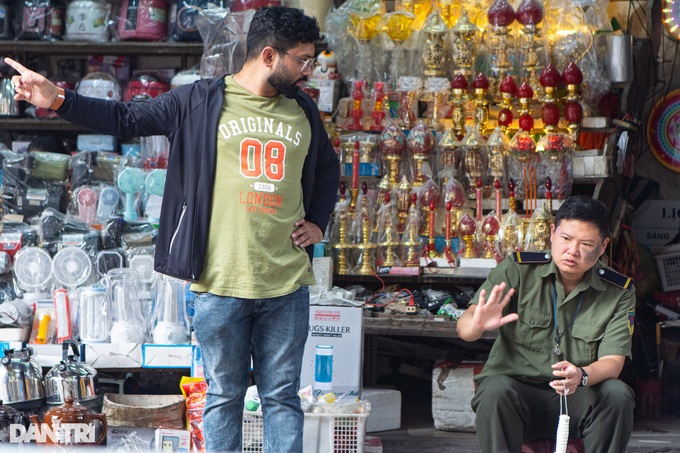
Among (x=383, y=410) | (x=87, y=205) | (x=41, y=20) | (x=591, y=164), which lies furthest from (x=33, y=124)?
(x=591, y=164)

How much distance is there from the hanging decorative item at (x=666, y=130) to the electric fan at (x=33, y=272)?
12.2 feet

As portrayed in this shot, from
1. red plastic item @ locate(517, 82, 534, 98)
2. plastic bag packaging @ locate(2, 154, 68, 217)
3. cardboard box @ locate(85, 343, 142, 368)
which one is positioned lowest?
cardboard box @ locate(85, 343, 142, 368)

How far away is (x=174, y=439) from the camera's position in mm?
4180

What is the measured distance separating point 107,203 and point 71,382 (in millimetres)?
1310

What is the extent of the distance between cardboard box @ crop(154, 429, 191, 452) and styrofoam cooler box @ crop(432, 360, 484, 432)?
1.40 metres

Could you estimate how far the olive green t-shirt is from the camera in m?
3.25

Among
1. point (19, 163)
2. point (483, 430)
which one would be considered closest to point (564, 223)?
point (483, 430)

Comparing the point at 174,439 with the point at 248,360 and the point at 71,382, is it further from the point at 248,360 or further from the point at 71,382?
the point at 248,360

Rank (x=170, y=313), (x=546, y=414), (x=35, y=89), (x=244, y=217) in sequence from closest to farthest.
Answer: (x=35, y=89), (x=244, y=217), (x=546, y=414), (x=170, y=313)

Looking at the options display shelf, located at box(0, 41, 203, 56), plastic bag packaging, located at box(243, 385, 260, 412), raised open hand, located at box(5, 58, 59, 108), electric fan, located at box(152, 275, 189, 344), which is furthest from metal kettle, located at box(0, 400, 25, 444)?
display shelf, located at box(0, 41, 203, 56)

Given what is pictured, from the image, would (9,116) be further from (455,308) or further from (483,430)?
(483,430)

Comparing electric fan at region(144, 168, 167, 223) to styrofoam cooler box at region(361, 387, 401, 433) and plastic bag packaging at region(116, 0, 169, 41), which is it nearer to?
plastic bag packaging at region(116, 0, 169, 41)

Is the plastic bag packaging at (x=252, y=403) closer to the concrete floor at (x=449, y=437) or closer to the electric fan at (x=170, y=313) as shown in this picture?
the electric fan at (x=170, y=313)

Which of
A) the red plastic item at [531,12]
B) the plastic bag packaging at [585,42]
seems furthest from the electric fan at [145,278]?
the plastic bag packaging at [585,42]
